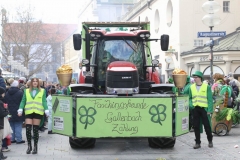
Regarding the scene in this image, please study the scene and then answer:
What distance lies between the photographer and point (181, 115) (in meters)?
9.84

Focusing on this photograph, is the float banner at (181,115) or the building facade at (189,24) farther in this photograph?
the building facade at (189,24)

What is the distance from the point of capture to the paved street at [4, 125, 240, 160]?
9742 millimetres

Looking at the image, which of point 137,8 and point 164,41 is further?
point 137,8

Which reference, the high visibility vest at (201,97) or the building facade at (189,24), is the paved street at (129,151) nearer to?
the high visibility vest at (201,97)

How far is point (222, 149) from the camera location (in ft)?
35.3

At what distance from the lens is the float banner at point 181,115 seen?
9656 millimetres

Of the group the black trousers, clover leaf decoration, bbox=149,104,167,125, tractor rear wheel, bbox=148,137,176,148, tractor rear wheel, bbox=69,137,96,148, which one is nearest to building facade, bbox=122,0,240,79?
the black trousers

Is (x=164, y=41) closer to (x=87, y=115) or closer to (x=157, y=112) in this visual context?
(x=157, y=112)

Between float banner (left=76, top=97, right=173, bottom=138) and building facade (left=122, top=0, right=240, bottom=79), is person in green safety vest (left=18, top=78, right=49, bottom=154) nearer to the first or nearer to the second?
float banner (left=76, top=97, right=173, bottom=138)

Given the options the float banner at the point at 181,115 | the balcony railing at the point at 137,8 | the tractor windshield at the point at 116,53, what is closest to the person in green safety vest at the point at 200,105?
the float banner at the point at 181,115

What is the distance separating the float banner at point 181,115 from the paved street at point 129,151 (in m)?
0.59

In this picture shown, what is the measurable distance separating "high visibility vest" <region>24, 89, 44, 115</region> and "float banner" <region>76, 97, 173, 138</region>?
149cm

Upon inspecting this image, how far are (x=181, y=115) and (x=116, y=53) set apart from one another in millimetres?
2513

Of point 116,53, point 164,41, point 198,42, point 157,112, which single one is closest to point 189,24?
point 198,42
